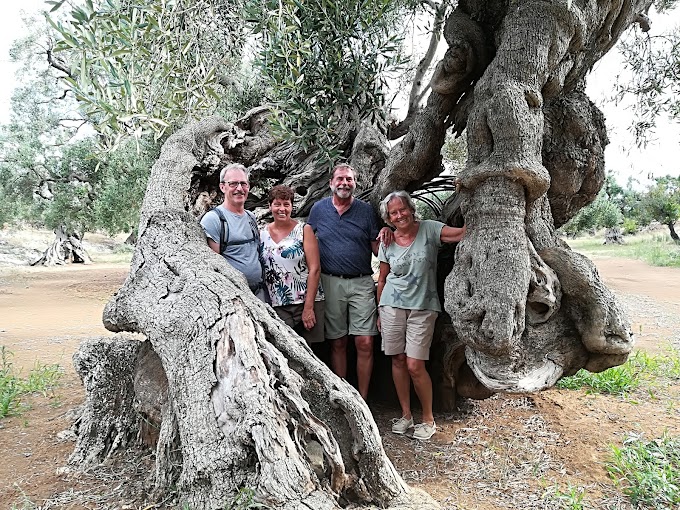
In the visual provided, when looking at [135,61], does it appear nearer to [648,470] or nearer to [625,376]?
[648,470]

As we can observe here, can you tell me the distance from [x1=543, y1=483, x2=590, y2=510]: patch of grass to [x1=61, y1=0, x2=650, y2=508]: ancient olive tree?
2.36ft

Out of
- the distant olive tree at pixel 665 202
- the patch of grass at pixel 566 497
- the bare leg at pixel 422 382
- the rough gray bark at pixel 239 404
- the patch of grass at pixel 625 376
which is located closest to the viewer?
the rough gray bark at pixel 239 404

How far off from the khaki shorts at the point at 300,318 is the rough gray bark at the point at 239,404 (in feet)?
3.15

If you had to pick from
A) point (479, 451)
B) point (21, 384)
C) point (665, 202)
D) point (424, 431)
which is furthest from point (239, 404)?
point (665, 202)

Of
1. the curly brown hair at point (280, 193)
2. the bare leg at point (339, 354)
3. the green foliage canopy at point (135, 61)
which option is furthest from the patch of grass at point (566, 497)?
the green foliage canopy at point (135, 61)

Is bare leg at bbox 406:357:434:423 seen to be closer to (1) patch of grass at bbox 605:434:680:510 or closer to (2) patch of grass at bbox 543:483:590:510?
(2) patch of grass at bbox 543:483:590:510

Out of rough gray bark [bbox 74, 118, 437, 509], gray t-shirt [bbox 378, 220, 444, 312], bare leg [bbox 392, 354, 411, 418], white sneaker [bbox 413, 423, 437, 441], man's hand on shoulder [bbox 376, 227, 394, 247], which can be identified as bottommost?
white sneaker [bbox 413, 423, 437, 441]

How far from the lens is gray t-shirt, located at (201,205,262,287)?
15.3ft

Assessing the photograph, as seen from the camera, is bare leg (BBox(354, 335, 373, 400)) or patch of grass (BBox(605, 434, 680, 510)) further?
bare leg (BBox(354, 335, 373, 400))

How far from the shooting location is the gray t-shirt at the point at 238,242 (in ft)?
15.3

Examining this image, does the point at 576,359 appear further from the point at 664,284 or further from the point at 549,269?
the point at 664,284

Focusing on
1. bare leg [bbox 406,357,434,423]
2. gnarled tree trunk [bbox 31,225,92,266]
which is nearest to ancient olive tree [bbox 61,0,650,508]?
bare leg [bbox 406,357,434,423]

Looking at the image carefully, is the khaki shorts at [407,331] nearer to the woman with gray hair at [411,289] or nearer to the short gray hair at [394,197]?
the woman with gray hair at [411,289]

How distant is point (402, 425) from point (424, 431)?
206 millimetres
